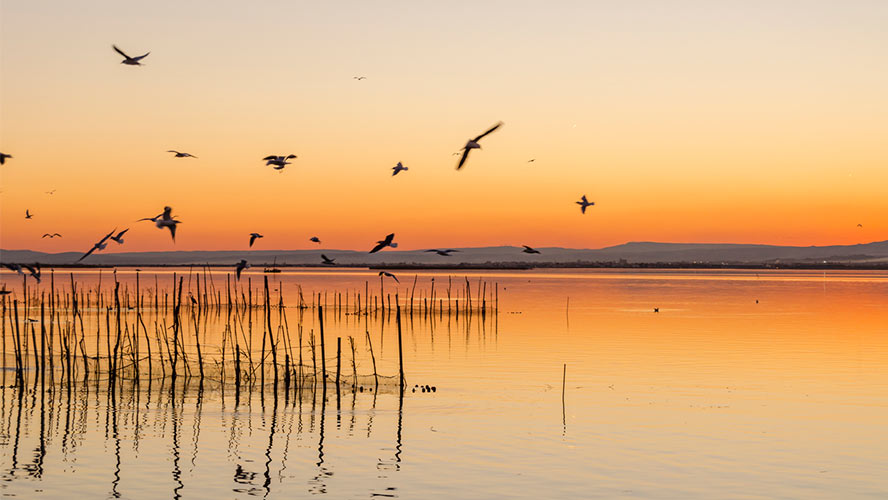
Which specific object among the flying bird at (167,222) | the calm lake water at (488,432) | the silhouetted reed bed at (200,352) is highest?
the flying bird at (167,222)

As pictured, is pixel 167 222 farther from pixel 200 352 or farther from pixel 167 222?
pixel 200 352

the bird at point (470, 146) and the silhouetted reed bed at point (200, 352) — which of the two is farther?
the silhouetted reed bed at point (200, 352)

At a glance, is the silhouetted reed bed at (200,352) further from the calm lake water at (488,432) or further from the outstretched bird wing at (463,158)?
the outstretched bird wing at (463,158)

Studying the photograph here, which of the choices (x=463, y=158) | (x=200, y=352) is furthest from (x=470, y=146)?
(x=200, y=352)

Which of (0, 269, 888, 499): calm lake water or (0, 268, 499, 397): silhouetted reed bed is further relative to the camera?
(0, 268, 499, 397): silhouetted reed bed

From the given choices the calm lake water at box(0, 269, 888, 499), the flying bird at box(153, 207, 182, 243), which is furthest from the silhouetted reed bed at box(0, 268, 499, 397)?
the flying bird at box(153, 207, 182, 243)

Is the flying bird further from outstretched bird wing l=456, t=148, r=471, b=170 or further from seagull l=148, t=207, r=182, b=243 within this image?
outstretched bird wing l=456, t=148, r=471, b=170

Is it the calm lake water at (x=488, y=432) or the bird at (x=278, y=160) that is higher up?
the bird at (x=278, y=160)

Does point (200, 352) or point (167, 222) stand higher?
point (167, 222)

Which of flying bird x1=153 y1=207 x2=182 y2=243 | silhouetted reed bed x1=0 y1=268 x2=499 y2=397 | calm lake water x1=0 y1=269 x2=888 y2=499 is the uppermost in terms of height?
flying bird x1=153 y1=207 x2=182 y2=243

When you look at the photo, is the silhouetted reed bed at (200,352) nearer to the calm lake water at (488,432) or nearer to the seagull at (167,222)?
the calm lake water at (488,432)

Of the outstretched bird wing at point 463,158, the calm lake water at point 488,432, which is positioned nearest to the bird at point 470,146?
the outstretched bird wing at point 463,158

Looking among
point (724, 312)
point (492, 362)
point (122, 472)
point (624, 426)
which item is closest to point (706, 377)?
point (492, 362)

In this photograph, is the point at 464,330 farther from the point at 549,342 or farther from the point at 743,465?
the point at 743,465
